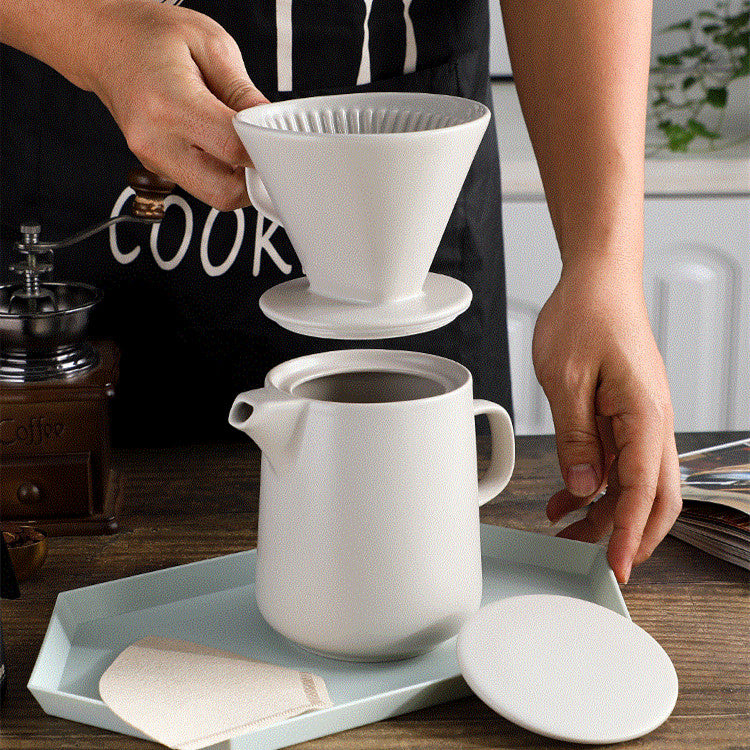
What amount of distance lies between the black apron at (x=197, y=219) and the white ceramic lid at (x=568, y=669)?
0.48 metres

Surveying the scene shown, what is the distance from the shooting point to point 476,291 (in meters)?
1.09

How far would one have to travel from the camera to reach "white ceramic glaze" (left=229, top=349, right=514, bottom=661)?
559 mm

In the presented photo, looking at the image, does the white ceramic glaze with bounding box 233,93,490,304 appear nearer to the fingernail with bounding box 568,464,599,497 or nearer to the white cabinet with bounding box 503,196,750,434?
the fingernail with bounding box 568,464,599,497

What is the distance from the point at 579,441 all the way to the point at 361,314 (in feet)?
0.94

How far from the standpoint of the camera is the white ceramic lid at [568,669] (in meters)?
0.51

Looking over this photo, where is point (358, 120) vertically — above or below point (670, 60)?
below

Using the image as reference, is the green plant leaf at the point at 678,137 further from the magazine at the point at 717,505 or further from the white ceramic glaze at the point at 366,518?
the white ceramic glaze at the point at 366,518

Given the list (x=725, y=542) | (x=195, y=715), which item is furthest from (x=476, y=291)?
(x=195, y=715)

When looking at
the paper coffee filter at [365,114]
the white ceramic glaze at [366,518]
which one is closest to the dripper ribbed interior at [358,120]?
the paper coffee filter at [365,114]

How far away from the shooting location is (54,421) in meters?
0.80

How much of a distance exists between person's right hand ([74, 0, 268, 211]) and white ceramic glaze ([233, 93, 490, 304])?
51 mm

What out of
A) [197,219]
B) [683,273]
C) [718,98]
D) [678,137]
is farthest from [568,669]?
[718,98]

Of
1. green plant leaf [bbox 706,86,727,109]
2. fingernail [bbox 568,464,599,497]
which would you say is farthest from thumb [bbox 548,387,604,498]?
green plant leaf [bbox 706,86,727,109]

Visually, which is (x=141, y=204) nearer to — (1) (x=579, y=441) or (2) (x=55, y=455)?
(2) (x=55, y=455)
